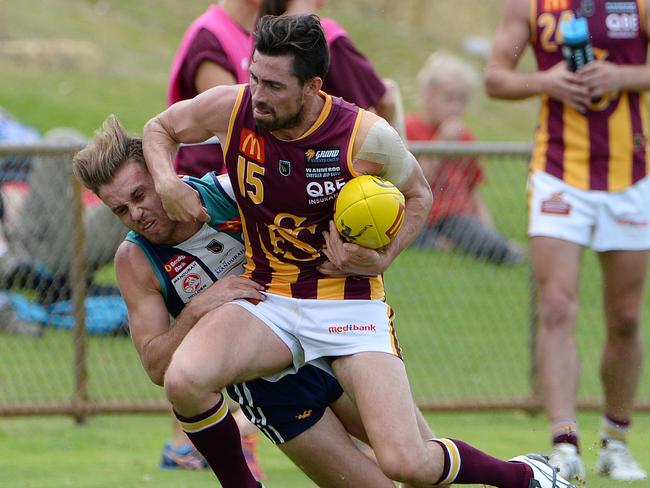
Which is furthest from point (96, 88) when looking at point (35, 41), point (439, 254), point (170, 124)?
point (170, 124)

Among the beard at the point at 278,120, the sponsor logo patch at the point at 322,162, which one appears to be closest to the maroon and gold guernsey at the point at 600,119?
the sponsor logo patch at the point at 322,162

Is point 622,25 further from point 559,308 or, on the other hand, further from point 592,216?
point 559,308

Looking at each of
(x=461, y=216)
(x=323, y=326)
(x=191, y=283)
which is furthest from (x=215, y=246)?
(x=461, y=216)

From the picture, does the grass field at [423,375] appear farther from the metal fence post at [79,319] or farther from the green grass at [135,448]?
the metal fence post at [79,319]

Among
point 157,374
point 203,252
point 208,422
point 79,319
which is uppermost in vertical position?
point 203,252

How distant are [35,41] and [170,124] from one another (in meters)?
12.5

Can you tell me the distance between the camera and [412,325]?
29.0 feet

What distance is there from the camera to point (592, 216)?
6625mm

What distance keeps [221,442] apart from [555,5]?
3.00 meters

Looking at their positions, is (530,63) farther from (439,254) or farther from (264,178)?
(264,178)

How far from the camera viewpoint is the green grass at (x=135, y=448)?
643 cm

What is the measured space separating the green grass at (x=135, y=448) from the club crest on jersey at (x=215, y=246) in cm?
151

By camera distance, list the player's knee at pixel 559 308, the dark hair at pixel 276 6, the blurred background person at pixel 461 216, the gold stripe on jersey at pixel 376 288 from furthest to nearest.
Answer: the blurred background person at pixel 461 216, the player's knee at pixel 559 308, the dark hair at pixel 276 6, the gold stripe on jersey at pixel 376 288

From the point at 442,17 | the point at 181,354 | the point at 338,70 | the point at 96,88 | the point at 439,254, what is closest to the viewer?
the point at 181,354
